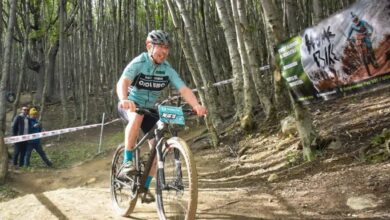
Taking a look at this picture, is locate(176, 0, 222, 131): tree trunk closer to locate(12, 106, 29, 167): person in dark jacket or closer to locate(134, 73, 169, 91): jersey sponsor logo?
locate(134, 73, 169, 91): jersey sponsor logo

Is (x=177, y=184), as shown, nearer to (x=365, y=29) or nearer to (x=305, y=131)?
(x=305, y=131)

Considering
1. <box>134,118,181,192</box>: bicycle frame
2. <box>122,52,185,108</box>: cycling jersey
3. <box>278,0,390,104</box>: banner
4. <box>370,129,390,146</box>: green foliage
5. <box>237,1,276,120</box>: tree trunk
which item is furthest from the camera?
<box>237,1,276,120</box>: tree trunk

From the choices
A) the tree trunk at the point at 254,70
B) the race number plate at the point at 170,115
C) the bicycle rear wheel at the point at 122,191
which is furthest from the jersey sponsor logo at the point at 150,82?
the tree trunk at the point at 254,70

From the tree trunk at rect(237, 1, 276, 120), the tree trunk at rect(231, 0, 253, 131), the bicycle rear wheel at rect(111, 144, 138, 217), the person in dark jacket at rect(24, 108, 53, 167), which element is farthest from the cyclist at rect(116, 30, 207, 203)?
the person in dark jacket at rect(24, 108, 53, 167)

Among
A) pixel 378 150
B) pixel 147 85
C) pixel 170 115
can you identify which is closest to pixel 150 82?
pixel 147 85

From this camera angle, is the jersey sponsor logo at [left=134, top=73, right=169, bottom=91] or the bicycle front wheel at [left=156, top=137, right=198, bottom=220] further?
the jersey sponsor logo at [left=134, top=73, right=169, bottom=91]

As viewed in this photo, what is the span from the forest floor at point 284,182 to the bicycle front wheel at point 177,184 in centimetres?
58

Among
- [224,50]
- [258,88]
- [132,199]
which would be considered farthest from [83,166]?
[224,50]

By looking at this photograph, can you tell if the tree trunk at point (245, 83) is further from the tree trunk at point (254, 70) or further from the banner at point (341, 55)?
the banner at point (341, 55)

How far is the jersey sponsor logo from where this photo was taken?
4363 mm

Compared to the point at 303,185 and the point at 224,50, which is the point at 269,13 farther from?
the point at 224,50

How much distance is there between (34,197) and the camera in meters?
5.64

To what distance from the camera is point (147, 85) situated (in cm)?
440

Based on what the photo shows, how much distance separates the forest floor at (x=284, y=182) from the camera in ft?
13.7
